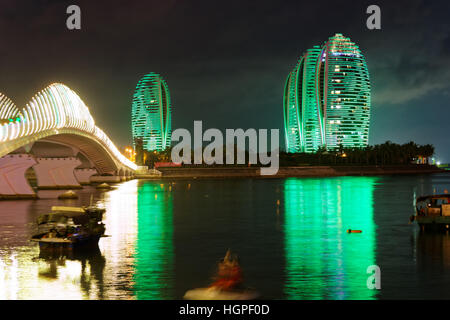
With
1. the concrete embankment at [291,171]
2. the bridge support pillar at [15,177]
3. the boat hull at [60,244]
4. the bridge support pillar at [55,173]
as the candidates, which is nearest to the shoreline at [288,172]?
the concrete embankment at [291,171]

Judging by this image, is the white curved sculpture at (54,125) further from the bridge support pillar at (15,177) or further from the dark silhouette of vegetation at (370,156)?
the dark silhouette of vegetation at (370,156)

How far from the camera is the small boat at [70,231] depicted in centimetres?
2223

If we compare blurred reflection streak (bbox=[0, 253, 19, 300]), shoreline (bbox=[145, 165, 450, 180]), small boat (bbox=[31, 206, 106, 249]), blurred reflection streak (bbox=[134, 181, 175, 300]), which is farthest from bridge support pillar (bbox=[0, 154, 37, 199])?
shoreline (bbox=[145, 165, 450, 180])

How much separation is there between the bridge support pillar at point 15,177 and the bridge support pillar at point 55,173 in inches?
654

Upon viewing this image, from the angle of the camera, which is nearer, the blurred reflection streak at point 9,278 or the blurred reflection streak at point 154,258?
the blurred reflection streak at point 9,278

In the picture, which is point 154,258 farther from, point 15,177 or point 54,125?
point 54,125

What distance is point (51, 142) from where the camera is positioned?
82438 mm

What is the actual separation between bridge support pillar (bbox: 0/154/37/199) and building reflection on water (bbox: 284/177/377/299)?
81.8 ft

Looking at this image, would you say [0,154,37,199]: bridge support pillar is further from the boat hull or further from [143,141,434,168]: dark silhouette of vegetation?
[143,141,434,168]: dark silhouette of vegetation

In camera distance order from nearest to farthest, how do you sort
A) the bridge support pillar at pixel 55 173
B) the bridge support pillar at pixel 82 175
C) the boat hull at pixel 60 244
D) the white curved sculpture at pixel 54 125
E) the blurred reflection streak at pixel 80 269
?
the blurred reflection streak at pixel 80 269 → the boat hull at pixel 60 244 → the white curved sculpture at pixel 54 125 → the bridge support pillar at pixel 55 173 → the bridge support pillar at pixel 82 175

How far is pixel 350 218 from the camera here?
37312mm

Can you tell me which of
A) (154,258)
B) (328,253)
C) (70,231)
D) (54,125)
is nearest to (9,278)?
(70,231)
